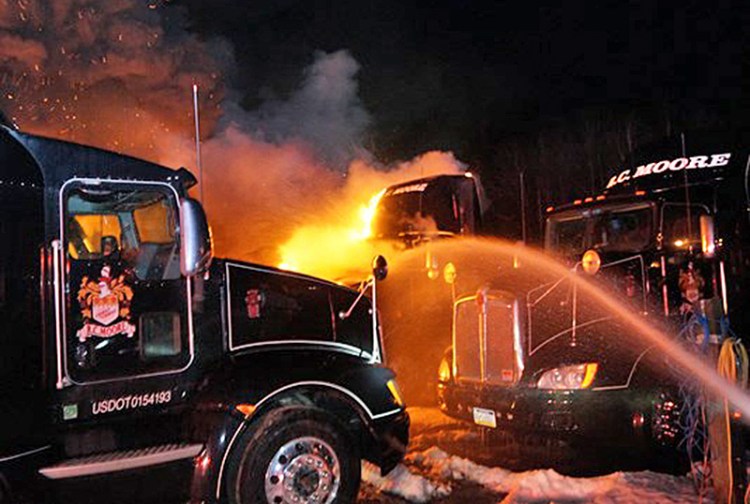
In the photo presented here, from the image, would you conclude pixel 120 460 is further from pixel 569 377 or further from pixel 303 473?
pixel 569 377

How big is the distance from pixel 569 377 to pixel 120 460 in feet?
12.7

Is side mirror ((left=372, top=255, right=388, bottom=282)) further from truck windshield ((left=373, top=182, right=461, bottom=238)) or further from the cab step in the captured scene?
truck windshield ((left=373, top=182, right=461, bottom=238))

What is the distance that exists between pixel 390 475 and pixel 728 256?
420cm

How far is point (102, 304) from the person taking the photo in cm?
462

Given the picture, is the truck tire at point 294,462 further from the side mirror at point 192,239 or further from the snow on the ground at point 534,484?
the side mirror at point 192,239

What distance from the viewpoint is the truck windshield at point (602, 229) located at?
7312 millimetres

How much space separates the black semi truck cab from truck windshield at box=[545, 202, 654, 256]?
138 inches

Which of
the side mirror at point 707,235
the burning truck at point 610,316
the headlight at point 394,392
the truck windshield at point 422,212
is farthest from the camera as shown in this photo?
the truck windshield at point 422,212

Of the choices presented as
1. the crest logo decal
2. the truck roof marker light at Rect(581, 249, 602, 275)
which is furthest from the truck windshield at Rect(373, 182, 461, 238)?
the crest logo decal

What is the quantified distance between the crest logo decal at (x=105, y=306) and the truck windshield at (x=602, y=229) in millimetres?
5084

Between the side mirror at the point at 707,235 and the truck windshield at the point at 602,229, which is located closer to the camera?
the side mirror at the point at 707,235

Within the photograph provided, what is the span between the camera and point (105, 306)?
15.2ft

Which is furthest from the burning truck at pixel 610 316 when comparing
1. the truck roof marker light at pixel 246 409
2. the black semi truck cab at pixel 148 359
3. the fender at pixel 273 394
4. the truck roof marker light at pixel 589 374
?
the truck roof marker light at pixel 246 409

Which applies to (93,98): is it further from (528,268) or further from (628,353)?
(628,353)
